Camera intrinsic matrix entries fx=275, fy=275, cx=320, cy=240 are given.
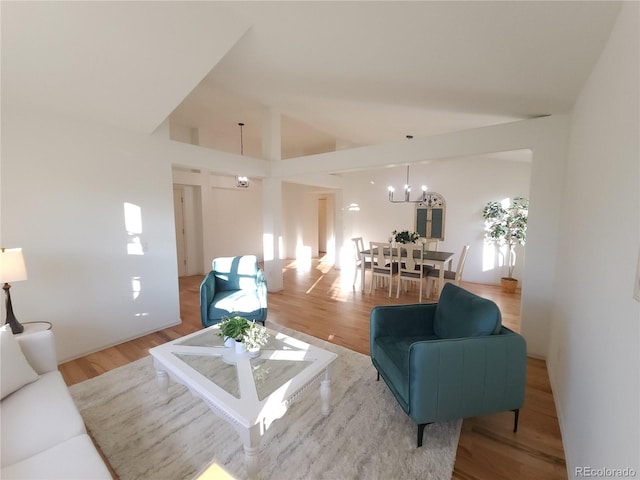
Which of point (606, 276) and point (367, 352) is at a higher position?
point (606, 276)

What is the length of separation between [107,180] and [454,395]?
373 centimetres

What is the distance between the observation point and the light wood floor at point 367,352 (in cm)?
168

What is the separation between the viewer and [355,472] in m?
1.61

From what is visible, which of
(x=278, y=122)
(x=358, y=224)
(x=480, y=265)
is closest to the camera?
(x=278, y=122)

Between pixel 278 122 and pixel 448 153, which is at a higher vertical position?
pixel 278 122

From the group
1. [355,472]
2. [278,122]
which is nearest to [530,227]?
[355,472]

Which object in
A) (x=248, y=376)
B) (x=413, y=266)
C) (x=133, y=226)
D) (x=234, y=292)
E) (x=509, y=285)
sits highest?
(x=133, y=226)

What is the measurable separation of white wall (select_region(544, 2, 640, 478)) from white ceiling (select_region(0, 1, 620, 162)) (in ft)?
1.05

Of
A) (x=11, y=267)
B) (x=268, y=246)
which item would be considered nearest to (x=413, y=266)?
(x=268, y=246)

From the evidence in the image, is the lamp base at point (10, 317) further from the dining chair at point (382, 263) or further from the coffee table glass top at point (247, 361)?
the dining chair at point (382, 263)

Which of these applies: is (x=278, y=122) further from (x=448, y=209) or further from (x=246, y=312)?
(x=448, y=209)

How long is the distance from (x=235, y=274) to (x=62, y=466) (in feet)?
8.37

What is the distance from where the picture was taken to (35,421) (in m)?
1.40

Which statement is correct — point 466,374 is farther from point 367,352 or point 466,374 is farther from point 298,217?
point 298,217
